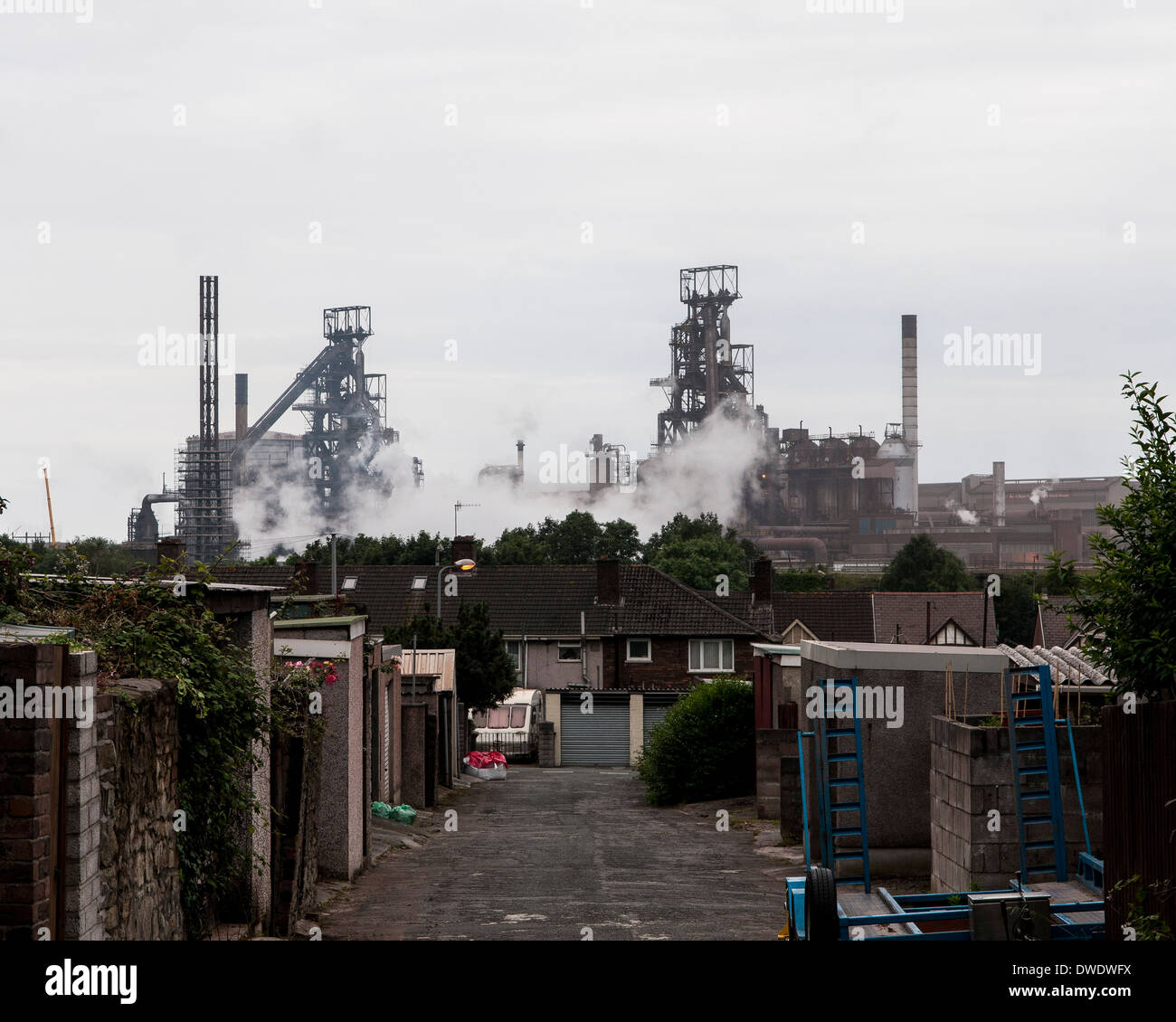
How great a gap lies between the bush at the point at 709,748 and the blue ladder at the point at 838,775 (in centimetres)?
1328

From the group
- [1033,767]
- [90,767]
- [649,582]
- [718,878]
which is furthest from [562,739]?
[90,767]

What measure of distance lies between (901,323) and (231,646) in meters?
129

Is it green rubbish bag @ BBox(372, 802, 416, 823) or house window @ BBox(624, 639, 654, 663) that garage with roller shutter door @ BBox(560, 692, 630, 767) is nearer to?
house window @ BBox(624, 639, 654, 663)

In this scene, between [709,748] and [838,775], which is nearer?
[838,775]

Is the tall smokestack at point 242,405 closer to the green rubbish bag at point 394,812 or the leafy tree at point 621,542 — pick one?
the leafy tree at point 621,542

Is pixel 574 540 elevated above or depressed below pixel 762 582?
above

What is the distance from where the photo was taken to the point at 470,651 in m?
42.6

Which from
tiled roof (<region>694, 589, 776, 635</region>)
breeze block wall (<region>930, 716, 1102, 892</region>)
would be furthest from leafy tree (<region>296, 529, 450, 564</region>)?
breeze block wall (<region>930, 716, 1102, 892</region>)

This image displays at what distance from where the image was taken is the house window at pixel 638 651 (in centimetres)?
5744

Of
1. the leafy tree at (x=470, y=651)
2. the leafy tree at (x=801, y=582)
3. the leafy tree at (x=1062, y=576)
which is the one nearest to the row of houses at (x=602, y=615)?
the leafy tree at (x=470, y=651)

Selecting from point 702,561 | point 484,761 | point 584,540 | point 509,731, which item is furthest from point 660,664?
point 584,540

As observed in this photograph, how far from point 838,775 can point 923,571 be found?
287 ft

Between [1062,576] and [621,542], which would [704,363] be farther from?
[1062,576]
